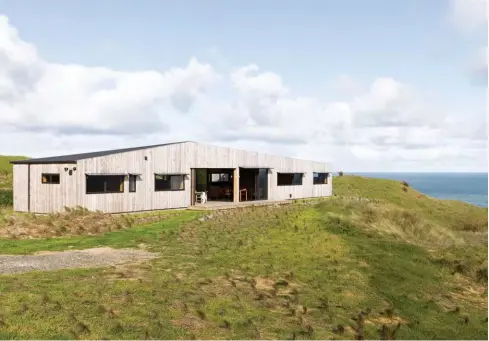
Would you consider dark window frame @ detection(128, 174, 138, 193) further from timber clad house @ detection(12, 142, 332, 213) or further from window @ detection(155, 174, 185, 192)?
window @ detection(155, 174, 185, 192)

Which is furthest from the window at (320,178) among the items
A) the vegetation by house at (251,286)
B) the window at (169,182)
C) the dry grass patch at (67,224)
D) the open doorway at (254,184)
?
the dry grass patch at (67,224)

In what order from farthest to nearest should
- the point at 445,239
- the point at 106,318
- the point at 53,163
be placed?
the point at 53,163
the point at 445,239
the point at 106,318

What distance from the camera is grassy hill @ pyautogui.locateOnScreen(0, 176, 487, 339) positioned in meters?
9.01

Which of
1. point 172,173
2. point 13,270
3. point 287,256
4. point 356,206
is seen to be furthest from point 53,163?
point 356,206

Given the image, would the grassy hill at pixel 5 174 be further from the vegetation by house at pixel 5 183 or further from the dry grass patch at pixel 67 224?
the dry grass patch at pixel 67 224

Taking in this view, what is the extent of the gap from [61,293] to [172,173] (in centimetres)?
2228

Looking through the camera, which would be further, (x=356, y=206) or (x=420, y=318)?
(x=356, y=206)

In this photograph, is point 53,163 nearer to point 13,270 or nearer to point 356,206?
point 13,270

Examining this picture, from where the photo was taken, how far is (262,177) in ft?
137

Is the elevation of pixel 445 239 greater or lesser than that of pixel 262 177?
lesser

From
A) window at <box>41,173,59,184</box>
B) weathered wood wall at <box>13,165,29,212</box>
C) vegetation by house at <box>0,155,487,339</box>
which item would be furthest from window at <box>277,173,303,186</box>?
weathered wood wall at <box>13,165,29,212</box>

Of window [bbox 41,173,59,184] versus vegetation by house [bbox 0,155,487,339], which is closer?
vegetation by house [bbox 0,155,487,339]

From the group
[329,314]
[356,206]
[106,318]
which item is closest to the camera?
[106,318]

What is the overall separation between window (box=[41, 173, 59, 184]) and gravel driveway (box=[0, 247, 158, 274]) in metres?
12.8
